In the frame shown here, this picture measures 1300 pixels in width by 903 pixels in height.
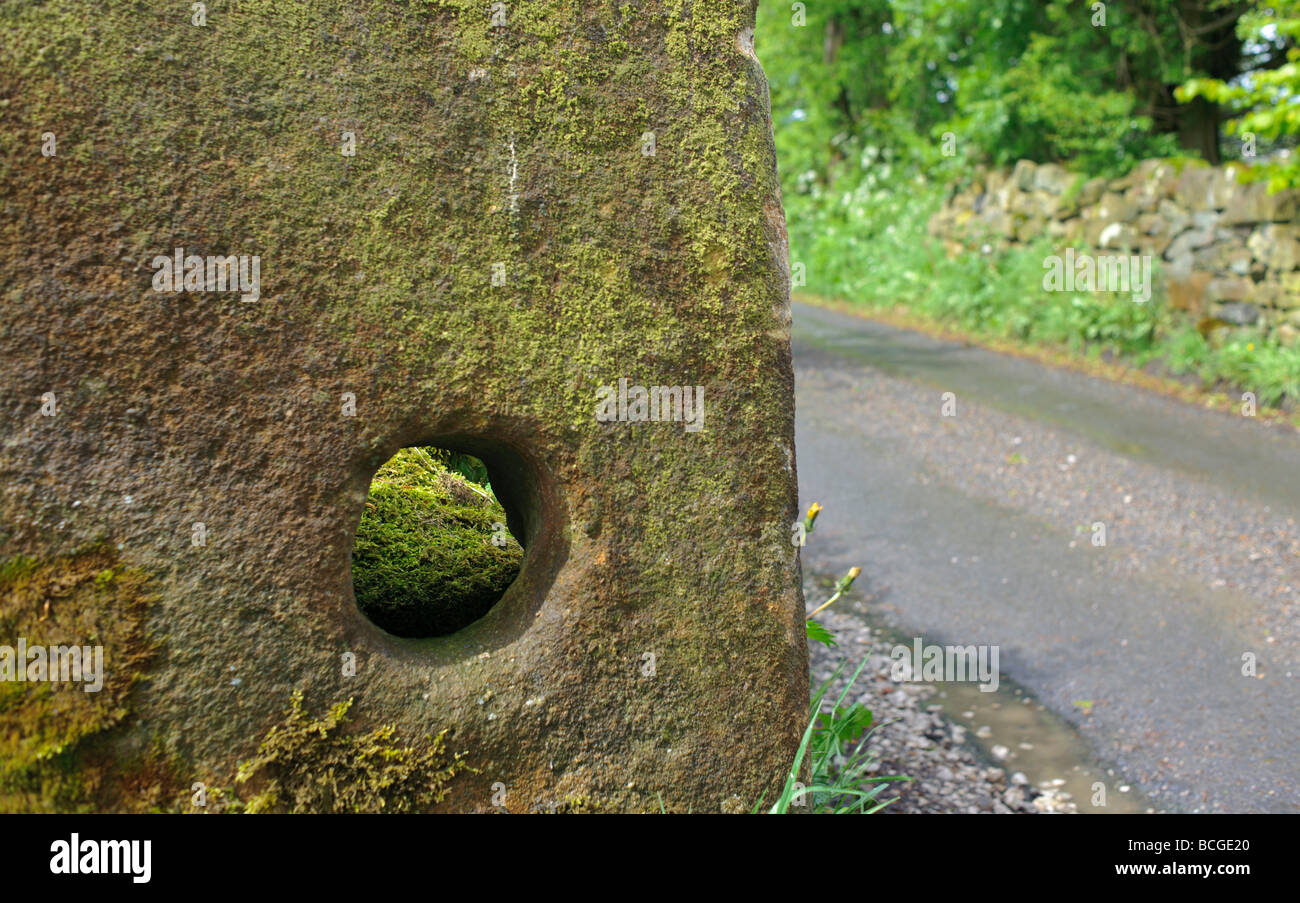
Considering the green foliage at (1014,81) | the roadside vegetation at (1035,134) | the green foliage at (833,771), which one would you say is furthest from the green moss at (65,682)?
the green foliage at (1014,81)

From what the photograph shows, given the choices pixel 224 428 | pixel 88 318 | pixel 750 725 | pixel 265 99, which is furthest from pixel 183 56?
pixel 750 725

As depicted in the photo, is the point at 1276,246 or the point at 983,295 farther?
the point at 983,295

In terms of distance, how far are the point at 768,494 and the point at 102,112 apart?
65.1 inches

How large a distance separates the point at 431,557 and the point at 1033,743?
2446mm

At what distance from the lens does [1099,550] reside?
5504mm
